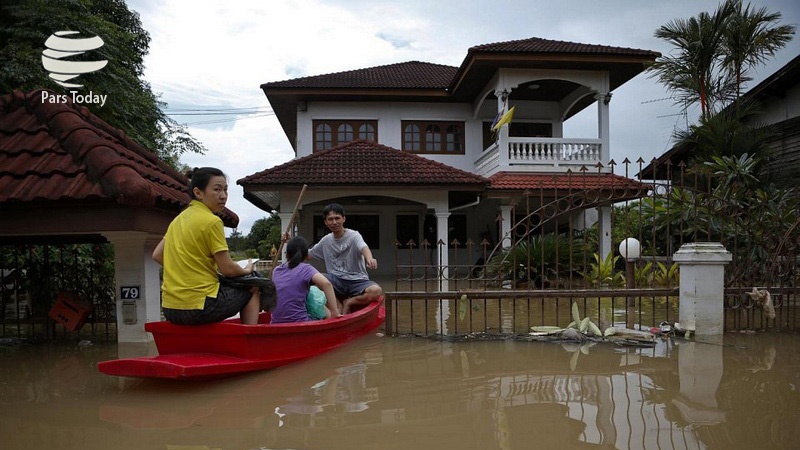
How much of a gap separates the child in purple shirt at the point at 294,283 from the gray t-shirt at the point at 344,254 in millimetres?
1137

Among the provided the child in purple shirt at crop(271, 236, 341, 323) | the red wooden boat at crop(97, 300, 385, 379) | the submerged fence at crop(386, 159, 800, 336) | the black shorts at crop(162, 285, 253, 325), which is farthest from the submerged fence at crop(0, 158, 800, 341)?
the black shorts at crop(162, 285, 253, 325)

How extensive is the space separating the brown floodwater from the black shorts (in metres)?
0.53

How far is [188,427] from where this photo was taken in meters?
3.21

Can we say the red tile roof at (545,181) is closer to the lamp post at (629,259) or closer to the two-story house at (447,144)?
the two-story house at (447,144)

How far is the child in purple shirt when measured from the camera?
512cm

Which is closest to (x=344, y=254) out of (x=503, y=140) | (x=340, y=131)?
(x=503, y=140)

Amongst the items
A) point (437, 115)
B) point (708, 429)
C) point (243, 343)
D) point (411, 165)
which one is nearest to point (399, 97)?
point (437, 115)

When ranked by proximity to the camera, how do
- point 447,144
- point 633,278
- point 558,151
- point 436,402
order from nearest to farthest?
point 436,402 → point 633,278 → point 558,151 → point 447,144

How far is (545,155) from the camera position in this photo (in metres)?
15.3

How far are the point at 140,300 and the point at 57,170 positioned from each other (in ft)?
5.14

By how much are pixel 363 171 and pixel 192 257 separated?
31.5ft

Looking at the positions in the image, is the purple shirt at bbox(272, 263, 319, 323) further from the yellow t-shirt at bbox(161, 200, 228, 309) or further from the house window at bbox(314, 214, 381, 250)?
the house window at bbox(314, 214, 381, 250)

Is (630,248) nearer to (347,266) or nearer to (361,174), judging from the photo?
(347,266)

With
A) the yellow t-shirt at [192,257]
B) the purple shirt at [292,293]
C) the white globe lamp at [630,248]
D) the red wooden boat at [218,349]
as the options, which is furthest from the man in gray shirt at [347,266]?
the white globe lamp at [630,248]
